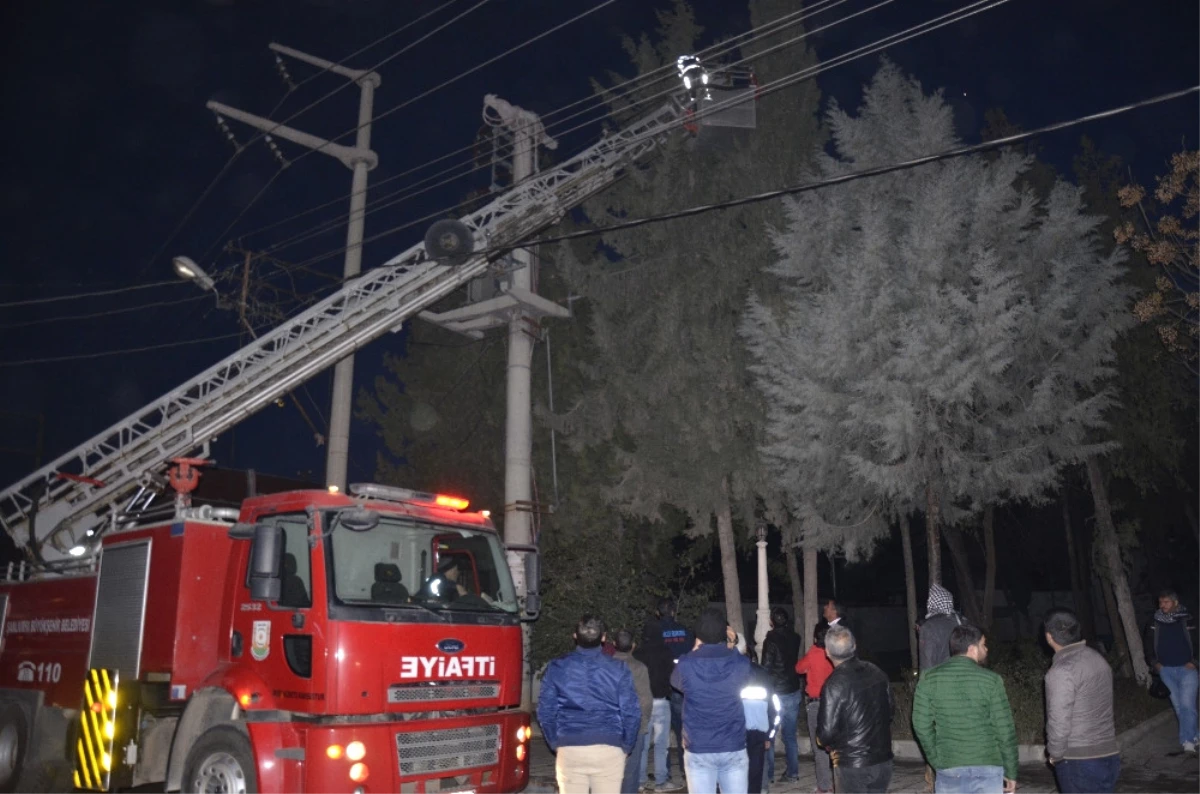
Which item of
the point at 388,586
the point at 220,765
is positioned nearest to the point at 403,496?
the point at 388,586

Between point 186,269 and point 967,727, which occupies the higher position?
point 186,269

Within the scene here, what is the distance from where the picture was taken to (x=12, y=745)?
1012 cm

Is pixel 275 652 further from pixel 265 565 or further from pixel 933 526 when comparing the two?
pixel 933 526

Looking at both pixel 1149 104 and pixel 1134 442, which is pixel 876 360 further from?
pixel 1134 442

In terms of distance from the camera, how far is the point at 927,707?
5.61 m

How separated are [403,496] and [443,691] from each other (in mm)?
1736

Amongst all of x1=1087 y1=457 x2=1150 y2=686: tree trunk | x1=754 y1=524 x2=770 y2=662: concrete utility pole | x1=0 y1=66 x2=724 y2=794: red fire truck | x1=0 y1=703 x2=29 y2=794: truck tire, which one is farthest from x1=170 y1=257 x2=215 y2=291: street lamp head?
x1=1087 y1=457 x2=1150 y2=686: tree trunk

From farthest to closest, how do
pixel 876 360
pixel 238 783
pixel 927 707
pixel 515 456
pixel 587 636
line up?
1. pixel 515 456
2. pixel 876 360
3. pixel 238 783
4. pixel 587 636
5. pixel 927 707

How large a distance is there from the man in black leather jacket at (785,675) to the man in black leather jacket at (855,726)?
12.9 feet

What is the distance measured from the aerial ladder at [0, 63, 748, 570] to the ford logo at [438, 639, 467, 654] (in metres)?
6.36

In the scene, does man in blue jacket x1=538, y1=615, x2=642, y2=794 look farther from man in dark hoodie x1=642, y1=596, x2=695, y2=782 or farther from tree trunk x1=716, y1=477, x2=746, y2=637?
tree trunk x1=716, y1=477, x2=746, y2=637

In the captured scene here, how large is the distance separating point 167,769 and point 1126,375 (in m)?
16.3

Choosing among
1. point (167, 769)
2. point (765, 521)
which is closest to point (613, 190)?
point (765, 521)

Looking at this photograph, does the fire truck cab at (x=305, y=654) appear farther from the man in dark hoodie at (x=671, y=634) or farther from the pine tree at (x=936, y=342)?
the pine tree at (x=936, y=342)
